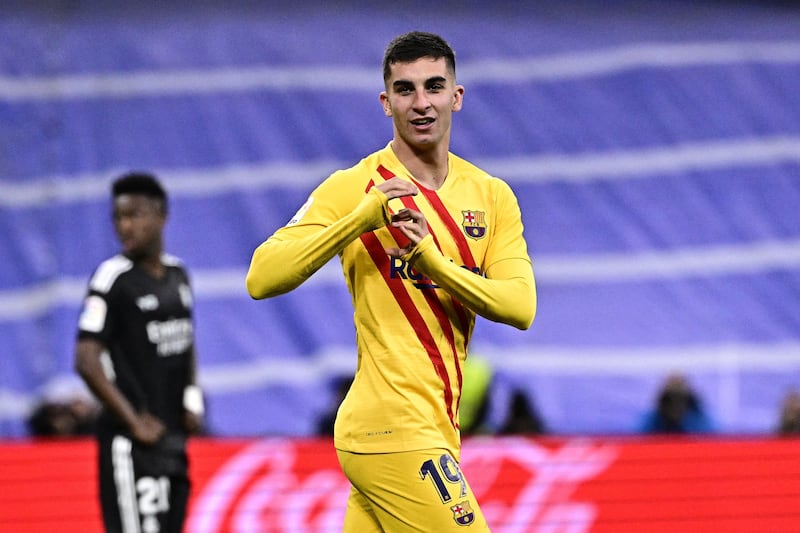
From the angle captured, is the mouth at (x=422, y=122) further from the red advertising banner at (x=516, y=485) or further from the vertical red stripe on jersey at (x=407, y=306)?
the red advertising banner at (x=516, y=485)

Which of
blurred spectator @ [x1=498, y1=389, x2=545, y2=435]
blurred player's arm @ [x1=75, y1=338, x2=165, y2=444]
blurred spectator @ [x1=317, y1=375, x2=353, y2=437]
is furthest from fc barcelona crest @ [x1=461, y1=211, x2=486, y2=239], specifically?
blurred spectator @ [x1=498, y1=389, x2=545, y2=435]

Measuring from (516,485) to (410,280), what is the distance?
3841 mm

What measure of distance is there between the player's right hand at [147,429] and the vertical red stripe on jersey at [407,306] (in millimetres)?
2161

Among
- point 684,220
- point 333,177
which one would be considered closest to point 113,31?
point 684,220

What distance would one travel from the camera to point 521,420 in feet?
32.3

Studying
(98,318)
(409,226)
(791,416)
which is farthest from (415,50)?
(791,416)

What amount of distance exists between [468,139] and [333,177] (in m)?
9.02

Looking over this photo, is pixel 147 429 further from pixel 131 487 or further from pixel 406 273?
pixel 406 273

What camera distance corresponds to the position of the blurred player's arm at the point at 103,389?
5.59 metres

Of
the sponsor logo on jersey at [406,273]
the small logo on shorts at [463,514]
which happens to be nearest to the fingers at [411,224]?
the sponsor logo on jersey at [406,273]

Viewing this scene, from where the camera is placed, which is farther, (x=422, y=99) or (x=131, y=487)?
(x=131, y=487)

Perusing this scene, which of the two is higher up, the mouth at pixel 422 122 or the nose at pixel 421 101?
the nose at pixel 421 101

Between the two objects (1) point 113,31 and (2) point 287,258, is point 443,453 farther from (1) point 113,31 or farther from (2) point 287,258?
(1) point 113,31

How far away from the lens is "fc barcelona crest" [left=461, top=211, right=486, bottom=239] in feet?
13.1
